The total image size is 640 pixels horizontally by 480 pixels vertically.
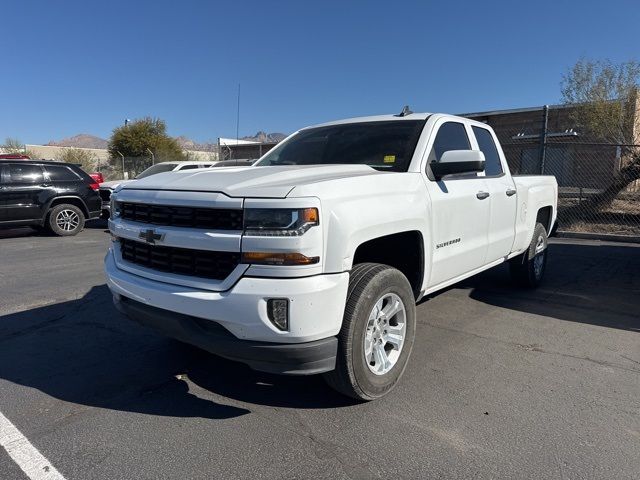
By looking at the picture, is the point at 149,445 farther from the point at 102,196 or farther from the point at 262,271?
the point at 102,196

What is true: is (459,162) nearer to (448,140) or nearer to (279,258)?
(448,140)

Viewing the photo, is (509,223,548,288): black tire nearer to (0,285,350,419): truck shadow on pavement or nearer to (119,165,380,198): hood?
(119,165,380,198): hood

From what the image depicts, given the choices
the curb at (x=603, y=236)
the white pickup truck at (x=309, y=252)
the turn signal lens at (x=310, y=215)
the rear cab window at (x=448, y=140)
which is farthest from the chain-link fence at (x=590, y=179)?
the turn signal lens at (x=310, y=215)

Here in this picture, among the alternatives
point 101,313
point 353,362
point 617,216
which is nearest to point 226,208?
point 353,362

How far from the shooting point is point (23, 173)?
10.8 m

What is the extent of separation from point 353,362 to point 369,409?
0.46m

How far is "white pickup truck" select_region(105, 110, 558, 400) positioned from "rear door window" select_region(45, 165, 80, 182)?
8.88m

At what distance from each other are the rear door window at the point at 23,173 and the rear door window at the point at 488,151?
32.3ft

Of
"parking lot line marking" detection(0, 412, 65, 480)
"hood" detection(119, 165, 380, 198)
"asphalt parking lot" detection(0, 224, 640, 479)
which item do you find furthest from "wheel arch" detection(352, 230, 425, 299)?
"parking lot line marking" detection(0, 412, 65, 480)

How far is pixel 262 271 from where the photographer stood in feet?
8.71

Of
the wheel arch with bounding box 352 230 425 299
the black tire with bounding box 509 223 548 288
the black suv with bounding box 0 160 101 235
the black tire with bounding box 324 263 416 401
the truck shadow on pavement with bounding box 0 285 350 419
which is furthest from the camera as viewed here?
the black suv with bounding box 0 160 101 235

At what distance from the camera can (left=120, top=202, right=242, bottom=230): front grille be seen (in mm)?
2770

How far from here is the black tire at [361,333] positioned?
289 cm

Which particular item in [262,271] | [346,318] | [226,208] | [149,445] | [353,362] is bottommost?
[149,445]
